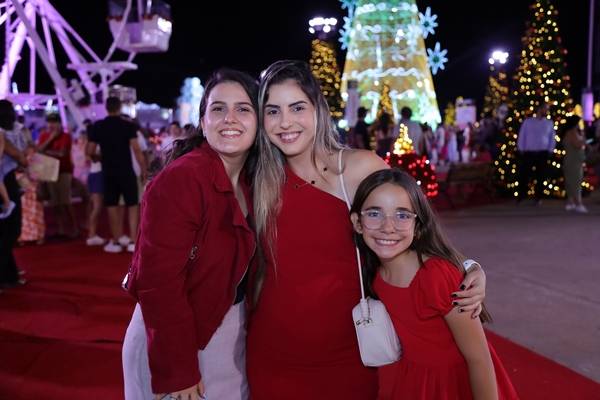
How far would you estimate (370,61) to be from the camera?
24797 millimetres

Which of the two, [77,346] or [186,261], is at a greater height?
[186,261]

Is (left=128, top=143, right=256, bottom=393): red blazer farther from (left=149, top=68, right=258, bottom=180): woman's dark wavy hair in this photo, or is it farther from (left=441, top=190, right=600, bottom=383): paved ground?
(left=441, top=190, right=600, bottom=383): paved ground

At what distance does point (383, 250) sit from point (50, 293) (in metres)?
4.72

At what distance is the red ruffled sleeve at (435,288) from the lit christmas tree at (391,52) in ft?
76.1

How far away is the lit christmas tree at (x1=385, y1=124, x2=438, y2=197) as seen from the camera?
901cm

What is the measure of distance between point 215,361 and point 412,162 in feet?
25.0

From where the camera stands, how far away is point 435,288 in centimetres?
192

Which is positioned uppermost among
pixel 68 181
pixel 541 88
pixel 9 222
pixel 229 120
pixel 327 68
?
pixel 327 68

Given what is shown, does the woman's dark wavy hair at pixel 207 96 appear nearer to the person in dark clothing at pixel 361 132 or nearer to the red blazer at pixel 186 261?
the red blazer at pixel 186 261

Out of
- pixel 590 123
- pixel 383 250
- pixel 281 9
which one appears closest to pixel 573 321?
pixel 383 250

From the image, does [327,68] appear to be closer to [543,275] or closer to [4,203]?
[543,275]

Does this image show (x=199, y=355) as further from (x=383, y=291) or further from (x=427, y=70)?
(x=427, y=70)

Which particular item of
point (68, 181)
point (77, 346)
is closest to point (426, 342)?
point (77, 346)

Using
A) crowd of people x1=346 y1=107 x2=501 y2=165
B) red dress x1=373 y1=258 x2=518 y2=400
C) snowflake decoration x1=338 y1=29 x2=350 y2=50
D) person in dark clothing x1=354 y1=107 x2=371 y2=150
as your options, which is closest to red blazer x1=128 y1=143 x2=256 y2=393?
red dress x1=373 y1=258 x2=518 y2=400
